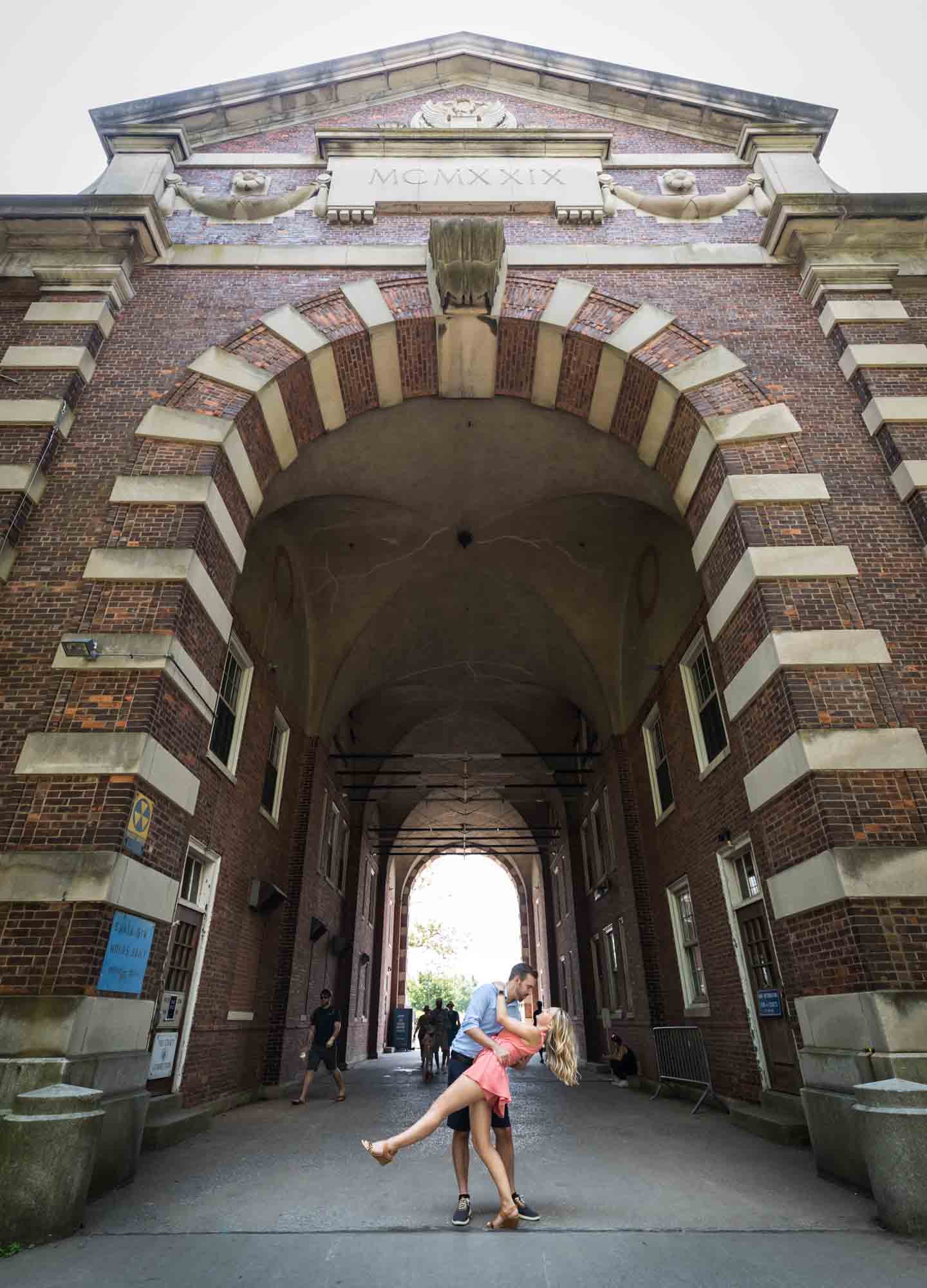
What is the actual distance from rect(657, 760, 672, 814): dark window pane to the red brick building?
0.07 meters

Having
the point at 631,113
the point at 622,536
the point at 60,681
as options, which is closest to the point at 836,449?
the point at 622,536

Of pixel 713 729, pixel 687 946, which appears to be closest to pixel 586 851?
pixel 687 946

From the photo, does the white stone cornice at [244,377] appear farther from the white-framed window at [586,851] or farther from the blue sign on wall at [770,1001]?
the white-framed window at [586,851]

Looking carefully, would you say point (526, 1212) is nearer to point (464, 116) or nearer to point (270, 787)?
point (270, 787)

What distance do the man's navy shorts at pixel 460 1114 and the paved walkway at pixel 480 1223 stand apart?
1.72 ft

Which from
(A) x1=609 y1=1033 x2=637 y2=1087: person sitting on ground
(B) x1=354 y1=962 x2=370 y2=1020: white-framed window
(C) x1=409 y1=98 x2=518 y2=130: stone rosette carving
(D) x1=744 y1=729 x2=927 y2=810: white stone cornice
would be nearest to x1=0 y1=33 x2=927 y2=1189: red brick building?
(D) x1=744 y1=729 x2=927 y2=810: white stone cornice

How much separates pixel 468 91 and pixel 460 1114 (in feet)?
51.5

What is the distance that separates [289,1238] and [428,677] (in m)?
15.6

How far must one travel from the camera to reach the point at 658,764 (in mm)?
14000

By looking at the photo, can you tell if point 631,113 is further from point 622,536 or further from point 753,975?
point 753,975

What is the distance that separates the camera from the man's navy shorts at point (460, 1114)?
4434mm

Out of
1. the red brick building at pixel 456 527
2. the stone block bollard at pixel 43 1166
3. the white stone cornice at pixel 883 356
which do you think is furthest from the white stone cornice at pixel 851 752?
the stone block bollard at pixel 43 1166

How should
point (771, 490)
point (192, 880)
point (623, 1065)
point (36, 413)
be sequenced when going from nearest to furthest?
point (771, 490) → point (36, 413) → point (192, 880) → point (623, 1065)

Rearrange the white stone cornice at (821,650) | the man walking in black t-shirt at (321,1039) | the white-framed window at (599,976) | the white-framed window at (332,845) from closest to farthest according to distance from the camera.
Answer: the white stone cornice at (821,650)
the man walking in black t-shirt at (321,1039)
the white-framed window at (332,845)
the white-framed window at (599,976)
